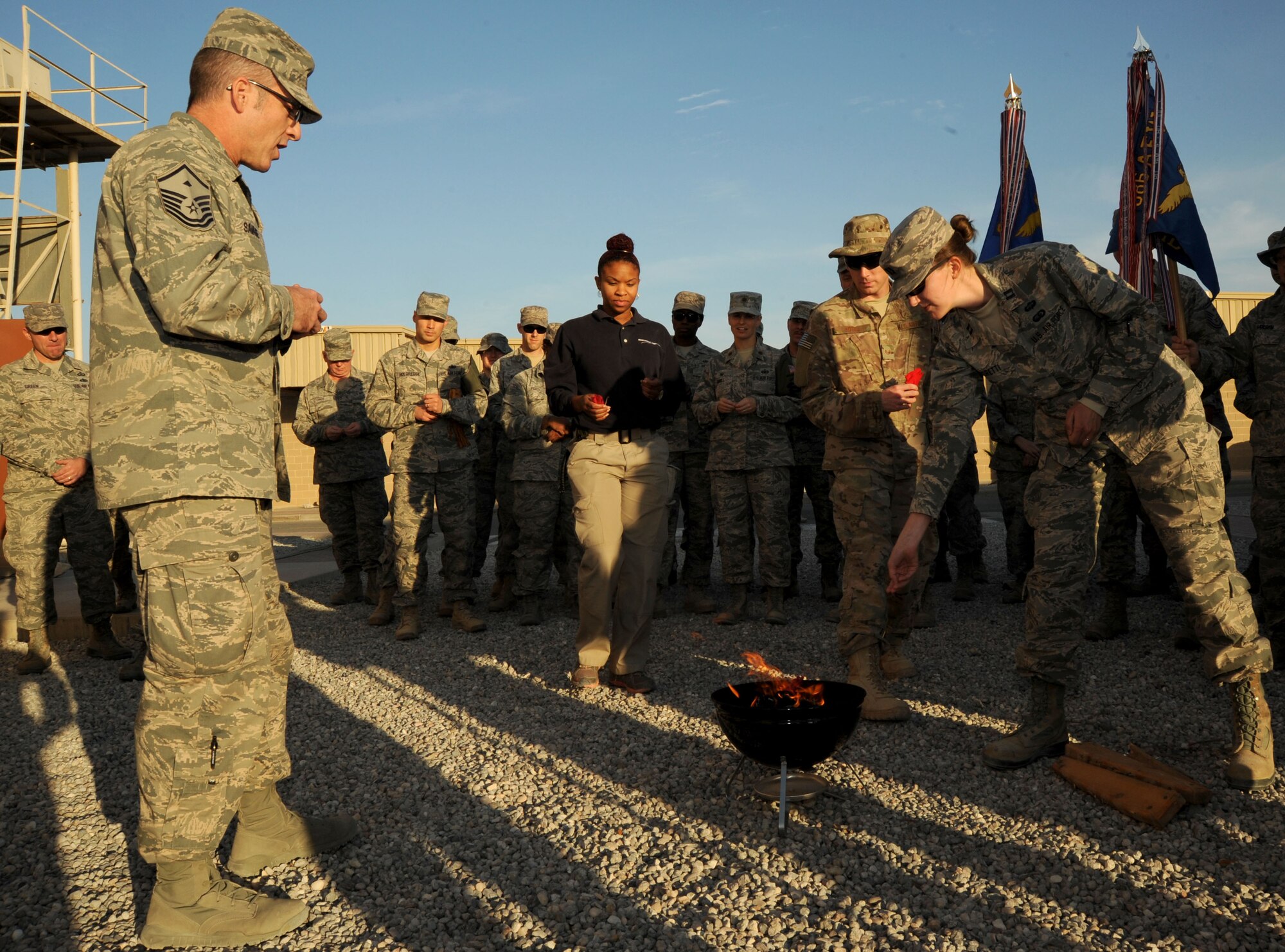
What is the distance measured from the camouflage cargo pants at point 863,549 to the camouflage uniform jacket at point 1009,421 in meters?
2.70

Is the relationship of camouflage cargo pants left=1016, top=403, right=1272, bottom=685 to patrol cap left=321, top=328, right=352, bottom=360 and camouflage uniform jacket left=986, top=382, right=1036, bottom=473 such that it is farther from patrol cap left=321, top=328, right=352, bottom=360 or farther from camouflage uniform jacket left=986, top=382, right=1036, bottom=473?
patrol cap left=321, top=328, right=352, bottom=360

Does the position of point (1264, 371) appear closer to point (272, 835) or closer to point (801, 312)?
point (801, 312)

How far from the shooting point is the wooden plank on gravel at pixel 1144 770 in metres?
3.06

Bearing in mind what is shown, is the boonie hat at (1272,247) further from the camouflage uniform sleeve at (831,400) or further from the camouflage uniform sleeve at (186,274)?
the camouflage uniform sleeve at (186,274)

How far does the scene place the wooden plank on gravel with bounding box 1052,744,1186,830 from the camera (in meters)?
2.96

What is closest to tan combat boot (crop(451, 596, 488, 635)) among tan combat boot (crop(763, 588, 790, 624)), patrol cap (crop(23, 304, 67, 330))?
tan combat boot (crop(763, 588, 790, 624))

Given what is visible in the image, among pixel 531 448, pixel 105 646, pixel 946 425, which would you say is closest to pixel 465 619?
pixel 531 448

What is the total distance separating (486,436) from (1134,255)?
5530 mm

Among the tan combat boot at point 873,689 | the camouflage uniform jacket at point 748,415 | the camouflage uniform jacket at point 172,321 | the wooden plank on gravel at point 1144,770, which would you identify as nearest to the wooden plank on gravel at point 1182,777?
the wooden plank on gravel at point 1144,770

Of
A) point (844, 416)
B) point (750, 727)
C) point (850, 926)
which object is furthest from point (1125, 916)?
point (844, 416)

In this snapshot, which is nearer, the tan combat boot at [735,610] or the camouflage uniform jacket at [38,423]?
the camouflage uniform jacket at [38,423]

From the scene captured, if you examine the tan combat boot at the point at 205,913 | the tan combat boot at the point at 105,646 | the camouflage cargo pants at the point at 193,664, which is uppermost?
the camouflage cargo pants at the point at 193,664

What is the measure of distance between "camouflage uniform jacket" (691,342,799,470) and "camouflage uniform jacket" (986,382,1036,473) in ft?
5.23

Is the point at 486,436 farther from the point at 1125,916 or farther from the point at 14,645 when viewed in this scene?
the point at 1125,916
